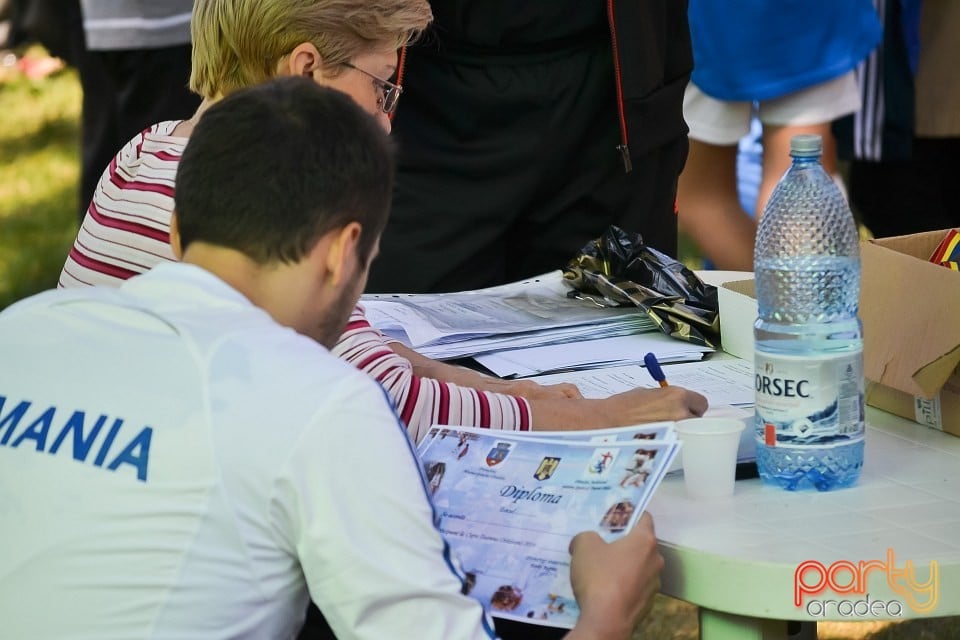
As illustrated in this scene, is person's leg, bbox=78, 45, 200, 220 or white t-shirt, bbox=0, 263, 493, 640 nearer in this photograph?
white t-shirt, bbox=0, 263, 493, 640

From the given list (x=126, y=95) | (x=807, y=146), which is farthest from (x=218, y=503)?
(x=126, y=95)

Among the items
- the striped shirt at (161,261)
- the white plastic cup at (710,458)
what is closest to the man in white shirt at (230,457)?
the white plastic cup at (710,458)

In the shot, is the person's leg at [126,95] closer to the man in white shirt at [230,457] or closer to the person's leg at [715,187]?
the person's leg at [715,187]

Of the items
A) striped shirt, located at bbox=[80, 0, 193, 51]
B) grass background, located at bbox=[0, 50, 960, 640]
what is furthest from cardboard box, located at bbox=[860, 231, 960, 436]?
striped shirt, located at bbox=[80, 0, 193, 51]

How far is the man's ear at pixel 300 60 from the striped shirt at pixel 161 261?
0.61 feet

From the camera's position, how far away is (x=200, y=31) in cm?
207

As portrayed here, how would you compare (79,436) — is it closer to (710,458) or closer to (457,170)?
(710,458)

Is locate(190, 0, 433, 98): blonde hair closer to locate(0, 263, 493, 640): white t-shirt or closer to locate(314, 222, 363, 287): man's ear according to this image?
locate(314, 222, 363, 287): man's ear

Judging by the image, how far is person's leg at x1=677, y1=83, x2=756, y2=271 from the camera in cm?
384

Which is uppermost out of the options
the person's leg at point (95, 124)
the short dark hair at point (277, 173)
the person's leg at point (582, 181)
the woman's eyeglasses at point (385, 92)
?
the short dark hair at point (277, 173)

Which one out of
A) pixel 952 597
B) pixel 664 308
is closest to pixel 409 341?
pixel 664 308

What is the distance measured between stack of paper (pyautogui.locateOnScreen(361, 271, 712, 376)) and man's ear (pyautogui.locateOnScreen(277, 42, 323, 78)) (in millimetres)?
404

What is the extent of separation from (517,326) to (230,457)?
99 cm

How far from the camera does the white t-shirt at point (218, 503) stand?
4.02 feet
